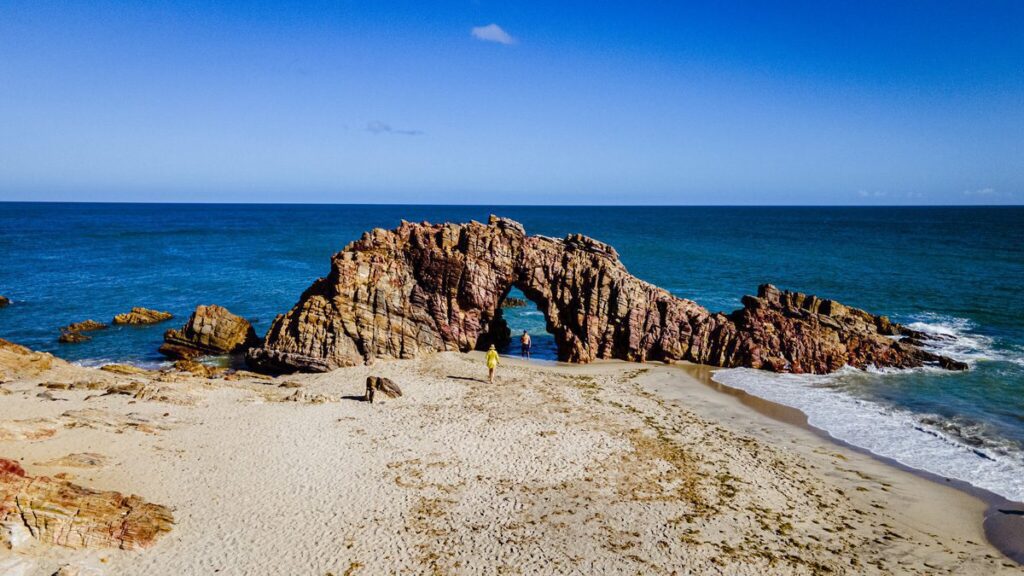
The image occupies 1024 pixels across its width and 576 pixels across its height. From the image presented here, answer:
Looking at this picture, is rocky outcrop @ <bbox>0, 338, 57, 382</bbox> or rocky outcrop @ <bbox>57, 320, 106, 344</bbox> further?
rocky outcrop @ <bbox>57, 320, 106, 344</bbox>

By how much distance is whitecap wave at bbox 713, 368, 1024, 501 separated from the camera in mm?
21688

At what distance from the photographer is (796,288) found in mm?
63656

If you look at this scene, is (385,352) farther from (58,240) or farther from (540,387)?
(58,240)

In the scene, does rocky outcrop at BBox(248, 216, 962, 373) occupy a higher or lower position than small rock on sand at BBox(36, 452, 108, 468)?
higher

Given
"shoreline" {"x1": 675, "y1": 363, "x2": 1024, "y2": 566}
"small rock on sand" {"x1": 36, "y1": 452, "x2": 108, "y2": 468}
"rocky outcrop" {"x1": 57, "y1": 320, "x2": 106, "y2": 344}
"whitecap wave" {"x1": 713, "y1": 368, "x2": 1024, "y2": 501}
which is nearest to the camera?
"shoreline" {"x1": 675, "y1": 363, "x2": 1024, "y2": 566}

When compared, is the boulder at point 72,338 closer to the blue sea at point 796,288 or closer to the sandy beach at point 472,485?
the blue sea at point 796,288

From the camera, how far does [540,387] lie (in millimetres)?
30281

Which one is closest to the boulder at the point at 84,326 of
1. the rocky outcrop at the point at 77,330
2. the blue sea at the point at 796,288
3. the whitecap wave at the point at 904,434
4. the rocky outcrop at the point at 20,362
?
the rocky outcrop at the point at 77,330

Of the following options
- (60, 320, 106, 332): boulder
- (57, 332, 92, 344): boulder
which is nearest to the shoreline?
(57, 332, 92, 344): boulder

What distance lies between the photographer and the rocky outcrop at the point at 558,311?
115ft

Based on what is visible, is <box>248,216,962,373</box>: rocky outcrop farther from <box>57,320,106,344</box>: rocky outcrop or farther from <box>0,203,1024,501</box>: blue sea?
<box>57,320,106,344</box>: rocky outcrop

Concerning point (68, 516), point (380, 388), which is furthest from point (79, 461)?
point (380, 388)

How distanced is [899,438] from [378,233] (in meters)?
31.4

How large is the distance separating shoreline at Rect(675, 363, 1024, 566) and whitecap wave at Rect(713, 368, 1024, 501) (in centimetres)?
38
